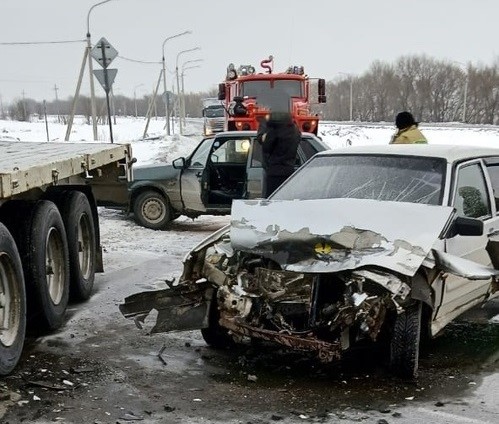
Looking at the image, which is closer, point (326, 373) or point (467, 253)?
point (326, 373)

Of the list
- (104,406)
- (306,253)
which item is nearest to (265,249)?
(306,253)

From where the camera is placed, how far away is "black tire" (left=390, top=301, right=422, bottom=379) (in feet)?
15.3

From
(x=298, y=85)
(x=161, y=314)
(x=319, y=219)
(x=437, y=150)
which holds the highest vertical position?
(x=298, y=85)

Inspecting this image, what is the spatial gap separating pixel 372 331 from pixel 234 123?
14692 mm

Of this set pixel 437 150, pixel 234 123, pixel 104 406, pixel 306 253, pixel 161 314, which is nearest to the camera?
pixel 104 406

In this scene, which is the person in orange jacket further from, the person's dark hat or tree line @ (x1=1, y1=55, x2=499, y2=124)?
tree line @ (x1=1, y1=55, x2=499, y2=124)

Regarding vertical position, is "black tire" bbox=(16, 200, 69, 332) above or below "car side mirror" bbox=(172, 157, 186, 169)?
below

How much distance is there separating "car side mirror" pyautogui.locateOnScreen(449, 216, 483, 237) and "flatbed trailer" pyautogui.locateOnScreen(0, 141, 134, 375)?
120 inches

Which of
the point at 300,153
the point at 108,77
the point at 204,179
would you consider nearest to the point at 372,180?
the point at 300,153

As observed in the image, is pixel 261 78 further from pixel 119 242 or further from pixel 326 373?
pixel 326 373

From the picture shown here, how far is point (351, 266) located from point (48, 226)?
2635mm

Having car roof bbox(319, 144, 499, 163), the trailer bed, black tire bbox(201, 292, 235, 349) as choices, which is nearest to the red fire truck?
the trailer bed

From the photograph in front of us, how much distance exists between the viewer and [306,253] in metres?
4.75

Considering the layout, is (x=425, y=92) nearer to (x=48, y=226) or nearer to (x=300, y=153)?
(x=300, y=153)
